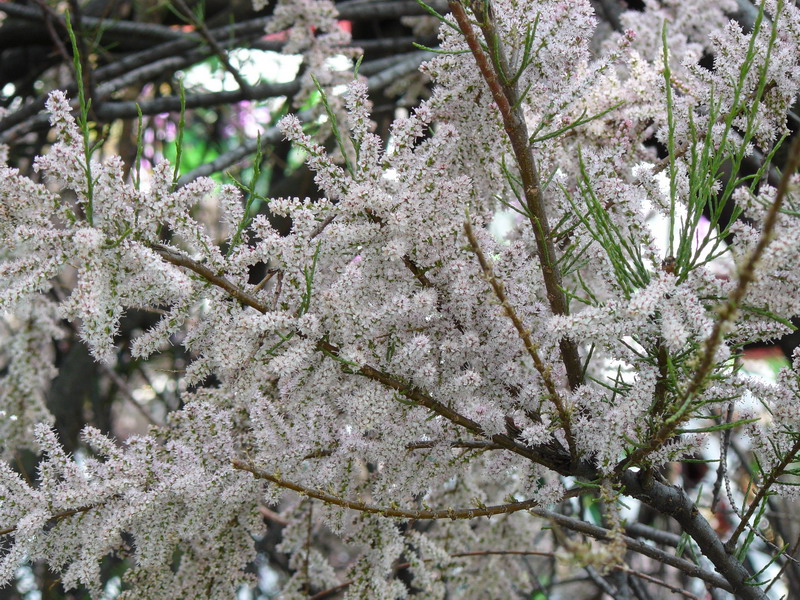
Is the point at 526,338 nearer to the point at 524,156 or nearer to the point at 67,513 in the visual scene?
the point at 524,156

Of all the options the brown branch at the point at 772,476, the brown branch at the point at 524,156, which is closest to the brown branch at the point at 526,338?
the brown branch at the point at 524,156

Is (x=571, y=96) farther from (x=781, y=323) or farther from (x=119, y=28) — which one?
(x=119, y=28)

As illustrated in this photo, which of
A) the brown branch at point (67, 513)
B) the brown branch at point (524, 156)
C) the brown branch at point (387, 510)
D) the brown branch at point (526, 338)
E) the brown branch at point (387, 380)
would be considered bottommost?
the brown branch at point (67, 513)

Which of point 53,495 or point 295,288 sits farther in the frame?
point 53,495

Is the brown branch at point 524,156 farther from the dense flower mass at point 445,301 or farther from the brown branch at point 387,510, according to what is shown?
the brown branch at point 387,510

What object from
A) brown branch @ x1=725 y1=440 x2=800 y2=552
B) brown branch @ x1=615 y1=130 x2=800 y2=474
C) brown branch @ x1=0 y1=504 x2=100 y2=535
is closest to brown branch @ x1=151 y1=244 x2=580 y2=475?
brown branch @ x1=615 y1=130 x2=800 y2=474

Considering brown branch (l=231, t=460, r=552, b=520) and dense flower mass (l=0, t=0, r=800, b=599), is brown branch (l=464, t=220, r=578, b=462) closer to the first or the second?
dense flower mass (l=0, t=0, r=800, b=599)

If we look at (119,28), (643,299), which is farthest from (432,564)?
(119,28)
